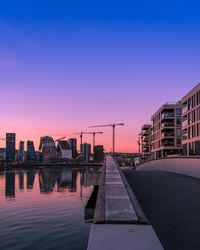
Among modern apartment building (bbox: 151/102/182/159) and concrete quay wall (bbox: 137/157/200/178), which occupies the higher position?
modern apartment building (bbox: 151/102/182/159)

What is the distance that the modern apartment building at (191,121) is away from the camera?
Result: 72375 mm

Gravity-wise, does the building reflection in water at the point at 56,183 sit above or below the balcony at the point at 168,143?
below

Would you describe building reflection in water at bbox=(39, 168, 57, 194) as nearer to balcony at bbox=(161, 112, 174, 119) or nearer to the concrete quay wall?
the concrete quay wall

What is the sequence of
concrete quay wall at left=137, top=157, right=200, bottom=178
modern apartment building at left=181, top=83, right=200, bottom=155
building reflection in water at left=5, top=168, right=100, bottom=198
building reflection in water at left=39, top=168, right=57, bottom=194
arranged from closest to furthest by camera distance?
1. concrete quay wall at left=137, top=157, right=200, bottom=178
2. building reflection in water at left=5, top=168, right=100, bottom=198
3. building reflection in water at left=39, top=168, right=57, bottom=194
4. modern apartment building at left=181, top=83, right=200, bottom=155

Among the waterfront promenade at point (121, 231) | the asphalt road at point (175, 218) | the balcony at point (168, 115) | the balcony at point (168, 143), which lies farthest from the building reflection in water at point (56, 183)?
the balcony at point (168, 115)

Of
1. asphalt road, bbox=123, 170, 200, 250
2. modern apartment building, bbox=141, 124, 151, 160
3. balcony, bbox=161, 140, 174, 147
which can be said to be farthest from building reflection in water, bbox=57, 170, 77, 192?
modern apartment building, bbox=141, 124, 151, 160

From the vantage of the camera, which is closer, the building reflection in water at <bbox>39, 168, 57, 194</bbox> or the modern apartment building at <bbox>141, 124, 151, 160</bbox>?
the building reflection in water at <bbox>39, 168, 57, 194</bbox>

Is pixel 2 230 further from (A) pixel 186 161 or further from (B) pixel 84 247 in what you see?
(A) pixel 186 161

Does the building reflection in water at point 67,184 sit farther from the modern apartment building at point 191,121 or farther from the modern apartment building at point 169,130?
the modern apartment building at point 169,130

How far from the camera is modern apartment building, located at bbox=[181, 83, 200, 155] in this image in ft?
237

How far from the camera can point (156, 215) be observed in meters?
9.99

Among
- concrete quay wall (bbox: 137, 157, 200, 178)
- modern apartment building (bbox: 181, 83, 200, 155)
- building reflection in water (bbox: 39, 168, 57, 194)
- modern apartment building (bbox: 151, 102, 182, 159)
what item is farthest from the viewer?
modern apartment building (bbox: 151, 102, 182, 159)

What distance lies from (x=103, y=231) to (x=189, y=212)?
5.46 metres

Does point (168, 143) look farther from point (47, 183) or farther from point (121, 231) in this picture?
point (121, 231)
